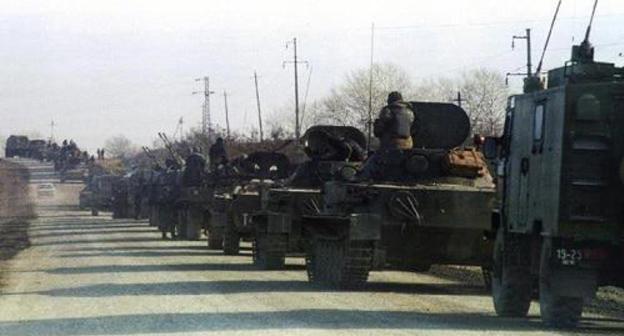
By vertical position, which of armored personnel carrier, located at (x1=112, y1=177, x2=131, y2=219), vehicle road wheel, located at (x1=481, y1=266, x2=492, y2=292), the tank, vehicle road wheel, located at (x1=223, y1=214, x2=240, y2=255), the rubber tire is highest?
vehicle road wheel, located at (x1=481, y1=266, x2=492, y2=292)

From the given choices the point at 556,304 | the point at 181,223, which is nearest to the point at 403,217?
the point at 556,304

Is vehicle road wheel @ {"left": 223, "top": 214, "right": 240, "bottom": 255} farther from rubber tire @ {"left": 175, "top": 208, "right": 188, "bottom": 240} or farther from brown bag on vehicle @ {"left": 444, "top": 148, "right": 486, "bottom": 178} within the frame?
brown bag on vehicle @ {"left": 444, "top": 148, "right": 486, "bottom": 178}

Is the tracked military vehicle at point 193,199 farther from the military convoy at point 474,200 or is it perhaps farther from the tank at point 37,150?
the tank at point 37,150

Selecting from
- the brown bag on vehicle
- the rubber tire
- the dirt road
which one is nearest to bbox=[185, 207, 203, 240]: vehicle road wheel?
the rubber tire

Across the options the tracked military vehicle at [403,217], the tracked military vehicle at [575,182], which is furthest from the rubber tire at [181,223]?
the tracked military vehicle at [575,182]

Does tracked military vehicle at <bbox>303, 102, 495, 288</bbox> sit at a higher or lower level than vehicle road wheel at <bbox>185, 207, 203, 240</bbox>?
higher

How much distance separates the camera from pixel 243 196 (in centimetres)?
2750

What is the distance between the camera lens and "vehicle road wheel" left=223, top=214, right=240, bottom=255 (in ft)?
96.7

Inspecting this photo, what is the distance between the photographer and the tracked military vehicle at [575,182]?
1355 centimetres

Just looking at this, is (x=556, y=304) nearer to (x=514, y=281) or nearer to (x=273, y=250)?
(x=514, y=281)

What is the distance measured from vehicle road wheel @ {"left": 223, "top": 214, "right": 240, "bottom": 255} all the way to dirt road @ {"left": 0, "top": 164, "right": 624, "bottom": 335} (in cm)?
91

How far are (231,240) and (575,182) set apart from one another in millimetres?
16714

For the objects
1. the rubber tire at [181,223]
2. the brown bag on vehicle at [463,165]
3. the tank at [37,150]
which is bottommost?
the tank at [37,150]

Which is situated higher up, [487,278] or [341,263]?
[341,263]
